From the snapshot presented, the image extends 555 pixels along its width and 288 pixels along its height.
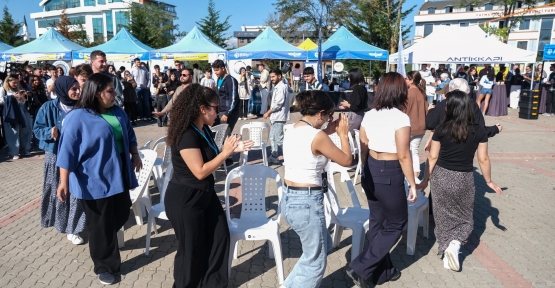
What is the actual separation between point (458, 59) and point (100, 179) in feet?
42.9

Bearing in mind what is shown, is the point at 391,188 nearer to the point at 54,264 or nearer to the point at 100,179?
the point at 100,179

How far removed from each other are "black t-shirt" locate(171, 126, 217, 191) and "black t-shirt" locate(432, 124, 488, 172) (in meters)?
2.15

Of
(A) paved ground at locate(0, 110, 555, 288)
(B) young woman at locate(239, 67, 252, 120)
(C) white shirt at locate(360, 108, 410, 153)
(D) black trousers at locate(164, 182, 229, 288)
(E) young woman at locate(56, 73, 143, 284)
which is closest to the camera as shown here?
(D) black trousers at locate(164, 182, 229, 288)

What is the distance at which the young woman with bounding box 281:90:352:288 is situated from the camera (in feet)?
9.29

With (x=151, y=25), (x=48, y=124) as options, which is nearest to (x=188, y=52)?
(x=48, y=124)

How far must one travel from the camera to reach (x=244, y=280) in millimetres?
3600

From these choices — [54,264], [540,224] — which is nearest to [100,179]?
[54,264]

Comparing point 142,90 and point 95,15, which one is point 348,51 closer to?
point 142,90

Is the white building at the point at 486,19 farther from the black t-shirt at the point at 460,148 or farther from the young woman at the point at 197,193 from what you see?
the young woman at the point at 197,193

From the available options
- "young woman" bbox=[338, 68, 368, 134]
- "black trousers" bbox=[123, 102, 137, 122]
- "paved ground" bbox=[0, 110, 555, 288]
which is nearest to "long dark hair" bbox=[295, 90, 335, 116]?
"paved ground" bbox=[0, 110, 555, 288]

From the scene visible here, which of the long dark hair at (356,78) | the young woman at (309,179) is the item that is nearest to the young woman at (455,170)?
the young woman at (309,179)

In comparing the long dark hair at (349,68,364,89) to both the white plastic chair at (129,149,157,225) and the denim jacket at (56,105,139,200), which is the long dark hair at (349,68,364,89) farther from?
the denim jacket at (56,105,139,200)

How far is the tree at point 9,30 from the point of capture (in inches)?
1431

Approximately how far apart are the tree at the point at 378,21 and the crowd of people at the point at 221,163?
30.7 m
